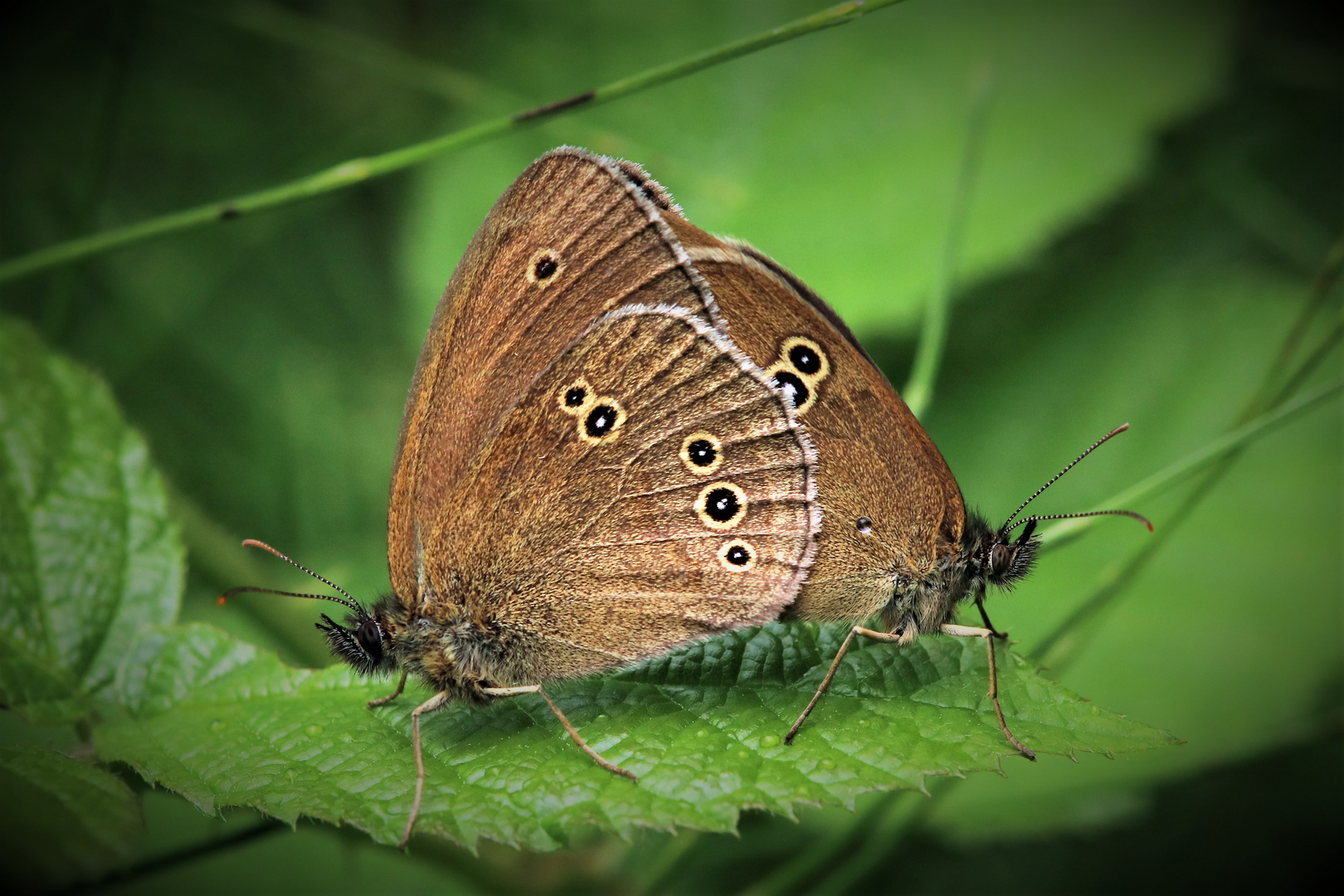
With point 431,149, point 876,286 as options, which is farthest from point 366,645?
point 876,286

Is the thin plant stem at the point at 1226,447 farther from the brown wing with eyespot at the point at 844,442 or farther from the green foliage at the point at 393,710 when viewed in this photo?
the green foliage at the point at 393,710

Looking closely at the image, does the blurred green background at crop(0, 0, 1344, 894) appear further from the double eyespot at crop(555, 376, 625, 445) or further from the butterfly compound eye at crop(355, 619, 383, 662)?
the double eyespot at crop(555, 376, 625, 445)

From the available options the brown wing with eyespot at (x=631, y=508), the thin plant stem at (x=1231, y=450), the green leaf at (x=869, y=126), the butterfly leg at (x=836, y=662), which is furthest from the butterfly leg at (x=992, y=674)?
the green leaf at (x=869, y=126)

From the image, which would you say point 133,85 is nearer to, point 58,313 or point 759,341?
point 58,313

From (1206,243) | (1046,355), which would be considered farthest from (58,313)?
(1206,243)

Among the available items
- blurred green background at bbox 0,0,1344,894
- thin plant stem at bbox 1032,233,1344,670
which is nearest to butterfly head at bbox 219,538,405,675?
blurred green background at bbox 0,0,1344,894
